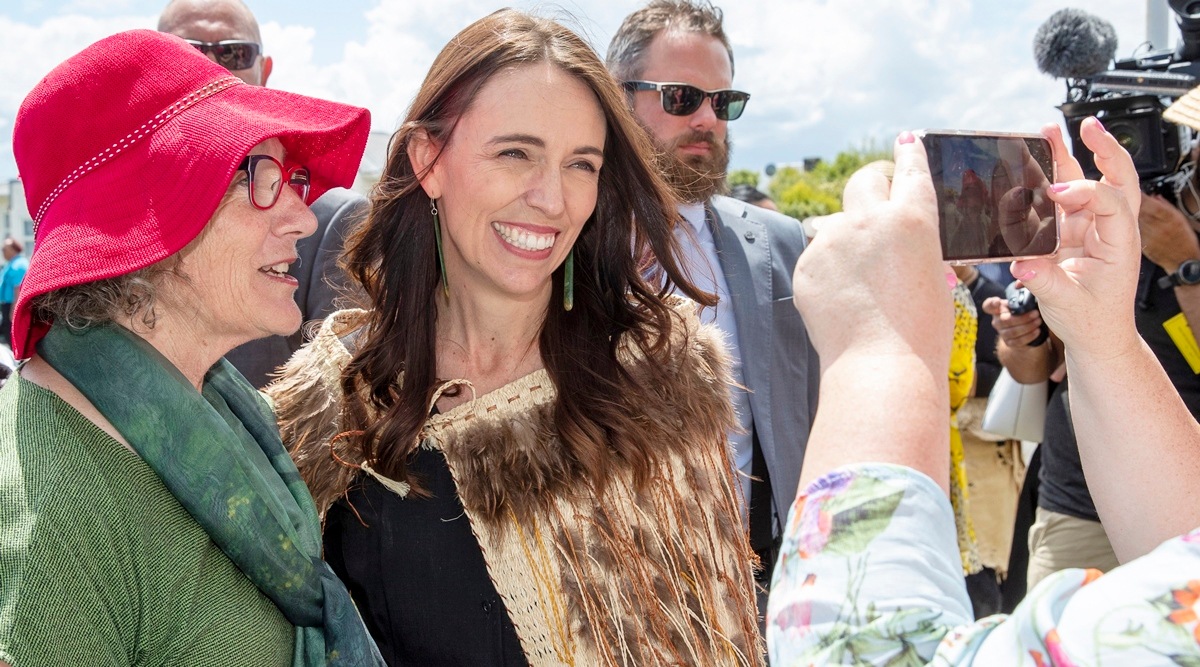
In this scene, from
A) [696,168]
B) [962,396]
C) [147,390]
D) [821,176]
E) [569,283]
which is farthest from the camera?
[821,176]

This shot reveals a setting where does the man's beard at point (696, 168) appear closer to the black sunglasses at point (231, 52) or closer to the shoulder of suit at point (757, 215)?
the shoulder of suit at point (757, 215)

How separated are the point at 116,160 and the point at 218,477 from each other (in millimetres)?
543

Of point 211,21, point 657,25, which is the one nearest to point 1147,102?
point 657,25

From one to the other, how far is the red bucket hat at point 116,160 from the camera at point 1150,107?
2840 millimetres

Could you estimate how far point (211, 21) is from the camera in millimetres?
3887

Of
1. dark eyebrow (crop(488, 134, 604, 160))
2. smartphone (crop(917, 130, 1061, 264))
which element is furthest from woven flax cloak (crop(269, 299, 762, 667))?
smartphone (crop(917, 130, 1061, 264))

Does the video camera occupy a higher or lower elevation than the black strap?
higher

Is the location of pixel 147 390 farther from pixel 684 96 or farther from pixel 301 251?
pixel 684 96

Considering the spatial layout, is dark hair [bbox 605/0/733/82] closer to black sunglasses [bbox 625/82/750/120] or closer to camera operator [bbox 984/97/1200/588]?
black sunglasses [bbox 625/82/750/120]

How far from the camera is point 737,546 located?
2.45 m

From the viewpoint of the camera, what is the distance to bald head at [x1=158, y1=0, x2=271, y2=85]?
388 centimetres

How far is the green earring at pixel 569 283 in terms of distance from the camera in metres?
2.67

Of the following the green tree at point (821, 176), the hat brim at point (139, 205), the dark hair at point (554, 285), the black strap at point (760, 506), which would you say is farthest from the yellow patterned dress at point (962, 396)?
the green tree at point (821, 176)

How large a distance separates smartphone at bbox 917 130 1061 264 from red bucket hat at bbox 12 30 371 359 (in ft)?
3.64
